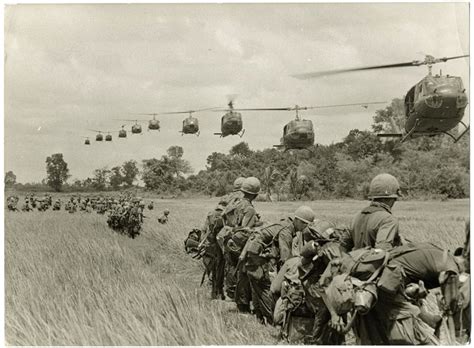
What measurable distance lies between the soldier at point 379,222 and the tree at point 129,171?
64.8 m

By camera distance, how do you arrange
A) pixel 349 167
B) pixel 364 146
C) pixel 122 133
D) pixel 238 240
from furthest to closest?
pixel 364 146 < pixel 349 167 < pixel 122 133 < pixel 238 240

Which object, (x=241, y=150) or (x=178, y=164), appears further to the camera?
(x=178, y=164)

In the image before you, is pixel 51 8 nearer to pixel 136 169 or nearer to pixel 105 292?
pixel 105 292

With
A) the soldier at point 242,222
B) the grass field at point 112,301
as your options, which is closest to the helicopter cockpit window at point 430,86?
the grass field at point 112,301

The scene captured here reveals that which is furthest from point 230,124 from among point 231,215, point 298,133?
point 231,215

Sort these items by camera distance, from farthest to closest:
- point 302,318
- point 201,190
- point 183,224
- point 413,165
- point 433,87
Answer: point 201,190
point 413,165
point 183,224
point 433,87
point 302,318

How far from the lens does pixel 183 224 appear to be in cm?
2280

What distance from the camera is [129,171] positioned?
70438mm

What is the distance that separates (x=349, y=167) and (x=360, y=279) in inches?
1586

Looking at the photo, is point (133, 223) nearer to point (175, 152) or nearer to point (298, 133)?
point (298, 133)

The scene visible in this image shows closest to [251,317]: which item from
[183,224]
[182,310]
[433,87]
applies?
[182,310]

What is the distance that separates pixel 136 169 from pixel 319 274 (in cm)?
6602

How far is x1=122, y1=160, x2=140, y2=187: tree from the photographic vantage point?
70.0 meters

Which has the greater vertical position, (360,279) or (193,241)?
(360,279)
